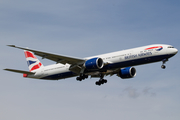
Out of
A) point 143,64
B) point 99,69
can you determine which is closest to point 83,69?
point 99,69

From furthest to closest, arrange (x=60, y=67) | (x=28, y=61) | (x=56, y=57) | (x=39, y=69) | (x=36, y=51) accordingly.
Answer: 1. (x=28, y=61)
2. (x=39, y=69)
3. (x=60, y=67)
4. (x=56, y=57)
5. (x=36, y=51)

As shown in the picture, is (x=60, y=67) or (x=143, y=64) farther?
(x=60, y=67)

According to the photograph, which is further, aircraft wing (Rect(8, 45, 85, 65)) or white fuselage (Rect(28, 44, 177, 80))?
aircraft wing (Rect(8, 45, 85, 65))

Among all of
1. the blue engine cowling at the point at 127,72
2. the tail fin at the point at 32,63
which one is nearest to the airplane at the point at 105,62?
the blue engine cowling at the point at 127,72

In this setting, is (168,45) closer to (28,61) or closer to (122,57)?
(122,57)

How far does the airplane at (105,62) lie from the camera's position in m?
37.0

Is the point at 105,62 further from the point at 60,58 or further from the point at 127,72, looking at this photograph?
the point at 127,72

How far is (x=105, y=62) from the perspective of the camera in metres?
39.1

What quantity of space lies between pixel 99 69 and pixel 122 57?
3.76 m

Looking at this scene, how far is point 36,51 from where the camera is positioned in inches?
1422

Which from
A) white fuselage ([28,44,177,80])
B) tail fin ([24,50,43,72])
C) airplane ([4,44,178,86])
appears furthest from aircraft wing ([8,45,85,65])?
tail fin ([24,50,43,72])

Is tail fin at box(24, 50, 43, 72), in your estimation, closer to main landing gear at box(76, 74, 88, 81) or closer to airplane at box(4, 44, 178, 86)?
airplane at box(4, 44, 178, 86)

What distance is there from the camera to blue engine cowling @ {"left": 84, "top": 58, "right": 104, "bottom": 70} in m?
38.0

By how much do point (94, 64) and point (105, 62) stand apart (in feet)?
6.33
